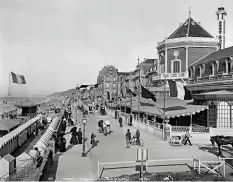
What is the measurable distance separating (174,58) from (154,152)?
27.7m

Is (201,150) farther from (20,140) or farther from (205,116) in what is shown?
(20,140)

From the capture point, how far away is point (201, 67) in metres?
38.3

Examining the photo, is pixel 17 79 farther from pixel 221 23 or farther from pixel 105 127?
pixel 221 23

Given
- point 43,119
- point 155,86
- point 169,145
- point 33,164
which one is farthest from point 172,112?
point 43,119

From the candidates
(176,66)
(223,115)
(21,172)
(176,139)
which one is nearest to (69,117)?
(176,66)

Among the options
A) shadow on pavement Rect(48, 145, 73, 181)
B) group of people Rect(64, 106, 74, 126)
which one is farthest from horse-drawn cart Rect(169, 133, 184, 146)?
group of people Rect(64, 106, 74, 126)

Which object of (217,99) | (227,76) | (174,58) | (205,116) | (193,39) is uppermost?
(193,39)

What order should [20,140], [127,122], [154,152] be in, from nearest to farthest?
[154,152] < [20,140] < [127,122]

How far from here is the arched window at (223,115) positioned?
27327 millimetres

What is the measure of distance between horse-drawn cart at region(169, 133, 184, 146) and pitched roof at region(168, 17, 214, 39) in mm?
24345

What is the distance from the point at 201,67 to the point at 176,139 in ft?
62.4

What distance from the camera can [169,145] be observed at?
21.2 meters

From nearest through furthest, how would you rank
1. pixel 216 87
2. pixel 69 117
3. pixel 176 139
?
pixel 176 139 → pixel 216 87 → pixel 69 117

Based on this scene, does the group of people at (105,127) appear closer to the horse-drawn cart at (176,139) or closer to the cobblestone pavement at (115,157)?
the cobblestone pavement at (115,157)
